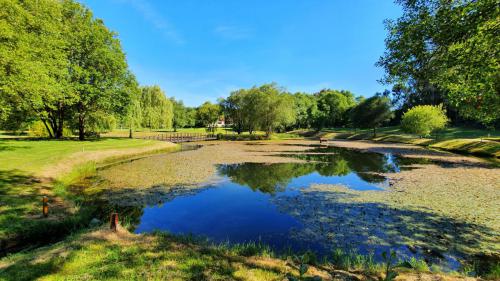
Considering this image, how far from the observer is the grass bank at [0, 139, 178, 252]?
892cm

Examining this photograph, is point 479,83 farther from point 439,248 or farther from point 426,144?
point 426,144

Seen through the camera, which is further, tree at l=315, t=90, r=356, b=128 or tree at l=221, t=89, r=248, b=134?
tree at l=315, t=90, r=356, b=128

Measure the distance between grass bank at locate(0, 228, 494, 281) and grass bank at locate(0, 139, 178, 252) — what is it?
2570mm

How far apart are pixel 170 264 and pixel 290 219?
6614mm

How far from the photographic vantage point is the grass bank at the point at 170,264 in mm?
5496

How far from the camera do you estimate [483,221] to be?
10.4 metres

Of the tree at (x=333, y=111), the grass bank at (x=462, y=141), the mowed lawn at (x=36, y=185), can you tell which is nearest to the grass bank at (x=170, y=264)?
the mowed lawn at (x=36, y=185)

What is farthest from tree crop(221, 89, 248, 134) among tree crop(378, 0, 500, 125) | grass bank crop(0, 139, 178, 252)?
tree crop(378, 0, 500, 125)

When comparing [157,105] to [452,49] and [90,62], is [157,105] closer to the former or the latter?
[90,62]

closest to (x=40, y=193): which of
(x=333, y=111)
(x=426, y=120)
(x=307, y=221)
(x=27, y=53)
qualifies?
(x=307, y=221)

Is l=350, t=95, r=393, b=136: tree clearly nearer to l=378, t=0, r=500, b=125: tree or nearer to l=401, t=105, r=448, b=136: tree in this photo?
l=401, t=105, r=448, b=136: tree

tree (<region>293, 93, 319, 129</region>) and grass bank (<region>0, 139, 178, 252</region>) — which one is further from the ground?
tree (<region>293, 93, 319, 129</region>)

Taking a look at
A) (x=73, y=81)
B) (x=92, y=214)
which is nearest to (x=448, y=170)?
(x=92, y=214)

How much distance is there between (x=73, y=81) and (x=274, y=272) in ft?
129
